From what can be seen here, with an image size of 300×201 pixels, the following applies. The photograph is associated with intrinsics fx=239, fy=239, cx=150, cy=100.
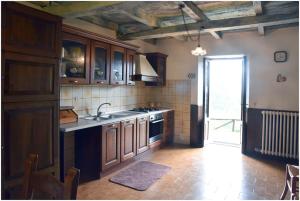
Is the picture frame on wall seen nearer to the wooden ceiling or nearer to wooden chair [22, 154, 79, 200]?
the wooden ceiling

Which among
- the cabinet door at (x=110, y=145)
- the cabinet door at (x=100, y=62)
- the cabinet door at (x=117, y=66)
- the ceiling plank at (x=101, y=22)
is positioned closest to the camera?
the cabinet door at (x=110, y=145)

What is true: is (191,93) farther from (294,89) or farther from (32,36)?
(32,36)

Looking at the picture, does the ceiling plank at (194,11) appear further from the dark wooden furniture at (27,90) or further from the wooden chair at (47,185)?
the wooden chair at (47,185)

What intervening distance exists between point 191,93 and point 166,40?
127 cm

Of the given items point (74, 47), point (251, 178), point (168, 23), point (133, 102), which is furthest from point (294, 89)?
point (74, 47)

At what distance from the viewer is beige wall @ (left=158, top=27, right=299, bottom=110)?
157 inches

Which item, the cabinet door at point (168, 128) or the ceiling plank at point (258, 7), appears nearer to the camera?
the ceiling plank at point (258, 7)

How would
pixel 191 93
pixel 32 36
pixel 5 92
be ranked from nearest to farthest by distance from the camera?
pixel 5 92, pixel 32 36, pixel 191 93

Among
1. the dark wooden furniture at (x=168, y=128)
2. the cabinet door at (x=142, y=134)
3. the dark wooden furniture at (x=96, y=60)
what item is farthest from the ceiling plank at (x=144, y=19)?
the dark wooden furniture at (x=168, y=128)

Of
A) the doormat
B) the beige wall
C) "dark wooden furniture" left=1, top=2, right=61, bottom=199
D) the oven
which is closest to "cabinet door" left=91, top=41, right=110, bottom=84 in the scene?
"dark wooden furniture" left=1, top=2, right=61, bottom=199

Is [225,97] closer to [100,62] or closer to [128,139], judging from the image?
[128,139]

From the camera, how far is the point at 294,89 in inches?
157

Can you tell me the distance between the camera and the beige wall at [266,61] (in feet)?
13.1

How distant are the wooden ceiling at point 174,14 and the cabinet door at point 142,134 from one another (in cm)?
143
